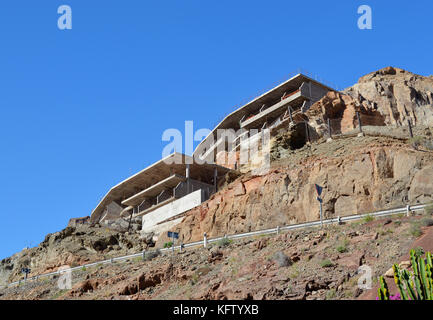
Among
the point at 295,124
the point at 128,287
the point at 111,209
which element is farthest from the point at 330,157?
the point at 111,209

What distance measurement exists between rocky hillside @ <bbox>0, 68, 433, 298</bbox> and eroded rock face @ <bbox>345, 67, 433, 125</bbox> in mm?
363

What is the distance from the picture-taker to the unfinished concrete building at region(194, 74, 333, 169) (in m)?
53.1

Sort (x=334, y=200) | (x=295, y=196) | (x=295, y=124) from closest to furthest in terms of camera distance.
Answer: (x=334, y=200)
(x=295, y=196)
(x=295, y=124)

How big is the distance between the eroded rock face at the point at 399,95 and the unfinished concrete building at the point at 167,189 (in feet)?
60.8

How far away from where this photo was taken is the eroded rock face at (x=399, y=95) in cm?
6106

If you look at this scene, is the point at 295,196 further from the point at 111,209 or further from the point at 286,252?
the point at 111,209

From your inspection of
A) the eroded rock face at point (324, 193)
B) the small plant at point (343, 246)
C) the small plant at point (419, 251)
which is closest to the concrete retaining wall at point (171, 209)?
the eroded rock face at point (324, 193)

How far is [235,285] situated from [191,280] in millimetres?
3909

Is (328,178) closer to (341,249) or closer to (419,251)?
(341,249)

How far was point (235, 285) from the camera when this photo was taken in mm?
20375

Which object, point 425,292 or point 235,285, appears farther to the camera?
point 235,285

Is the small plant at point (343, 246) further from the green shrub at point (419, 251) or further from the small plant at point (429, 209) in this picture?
the small plant at point (429, 209)

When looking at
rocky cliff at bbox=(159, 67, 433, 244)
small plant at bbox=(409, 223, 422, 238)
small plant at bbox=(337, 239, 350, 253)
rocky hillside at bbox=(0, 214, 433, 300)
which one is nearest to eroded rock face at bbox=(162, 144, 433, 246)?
rocky cliff at bbox=(159, 67, 433, 244)
